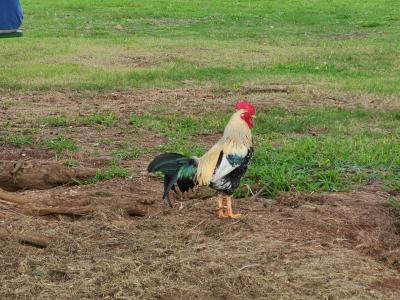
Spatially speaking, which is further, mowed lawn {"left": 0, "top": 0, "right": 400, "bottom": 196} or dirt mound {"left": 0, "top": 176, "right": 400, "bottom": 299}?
mowed lawn {"left": 0, "top": 0, "right": 400, "bottom": 196}

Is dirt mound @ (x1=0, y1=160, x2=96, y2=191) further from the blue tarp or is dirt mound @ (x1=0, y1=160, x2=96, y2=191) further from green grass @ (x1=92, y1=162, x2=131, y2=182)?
the blue tarp

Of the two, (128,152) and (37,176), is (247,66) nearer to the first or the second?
(128,152)

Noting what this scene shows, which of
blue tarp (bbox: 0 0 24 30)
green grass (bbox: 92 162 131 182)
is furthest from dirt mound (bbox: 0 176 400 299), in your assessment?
blue tarp (bbox: 0 0 24 30)

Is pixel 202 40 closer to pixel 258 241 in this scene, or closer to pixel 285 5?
pixel 285 5

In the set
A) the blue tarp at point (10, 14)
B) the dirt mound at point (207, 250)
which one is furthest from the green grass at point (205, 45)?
the dirt mound at point (207, 250)

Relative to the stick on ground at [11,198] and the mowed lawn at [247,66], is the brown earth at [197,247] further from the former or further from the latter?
the mowed lawn at [247,66]

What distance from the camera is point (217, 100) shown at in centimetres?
1004

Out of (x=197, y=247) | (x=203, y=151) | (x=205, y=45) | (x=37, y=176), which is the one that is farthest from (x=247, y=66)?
(x=197, y=247)

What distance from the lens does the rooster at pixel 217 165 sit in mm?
5102

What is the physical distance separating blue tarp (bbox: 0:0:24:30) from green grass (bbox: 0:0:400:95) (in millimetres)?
4689

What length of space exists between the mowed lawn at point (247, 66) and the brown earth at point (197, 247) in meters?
0.61

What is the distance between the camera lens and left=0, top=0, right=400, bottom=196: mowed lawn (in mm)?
7008

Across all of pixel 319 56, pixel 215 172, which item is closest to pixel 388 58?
pixel 319 56

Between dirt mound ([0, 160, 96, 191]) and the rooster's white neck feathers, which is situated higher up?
the rooster's white neck feathers
